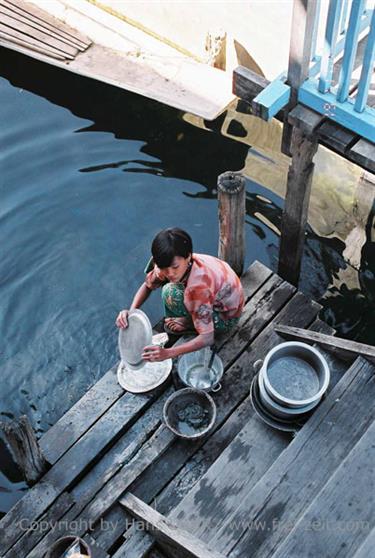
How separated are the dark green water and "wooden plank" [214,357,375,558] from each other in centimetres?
222

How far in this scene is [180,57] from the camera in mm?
7805

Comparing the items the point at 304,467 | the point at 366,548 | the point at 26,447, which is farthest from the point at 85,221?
the point at 366,548

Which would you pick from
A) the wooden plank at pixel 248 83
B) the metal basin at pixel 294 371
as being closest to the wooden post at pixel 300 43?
the wooden plank at pixel 248 83

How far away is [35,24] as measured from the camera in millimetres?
7969

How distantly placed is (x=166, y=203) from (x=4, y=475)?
3487 mm

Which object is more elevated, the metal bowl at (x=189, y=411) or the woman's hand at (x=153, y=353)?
the woman's hand at (x=153, y=353)

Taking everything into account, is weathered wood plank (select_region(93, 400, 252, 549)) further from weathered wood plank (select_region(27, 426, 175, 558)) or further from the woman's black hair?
the woman's black hair

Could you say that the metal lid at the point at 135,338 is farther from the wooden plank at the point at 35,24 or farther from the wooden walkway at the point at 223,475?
the wooden plank at the point at 35,24

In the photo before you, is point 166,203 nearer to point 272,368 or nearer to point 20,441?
point 272,368

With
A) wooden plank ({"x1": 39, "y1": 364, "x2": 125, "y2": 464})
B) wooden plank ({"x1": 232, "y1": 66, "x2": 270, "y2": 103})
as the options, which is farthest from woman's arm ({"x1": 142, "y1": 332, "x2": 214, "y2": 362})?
wooden plank ({"x1": 232, "y1": 66, "x2": 270, "y2": 103})

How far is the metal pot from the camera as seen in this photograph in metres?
4.54

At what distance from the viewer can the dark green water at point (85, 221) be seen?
19.0ft

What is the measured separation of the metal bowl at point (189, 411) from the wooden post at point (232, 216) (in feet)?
4.07

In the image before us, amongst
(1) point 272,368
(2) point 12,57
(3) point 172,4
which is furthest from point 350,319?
(2) point 12,57
